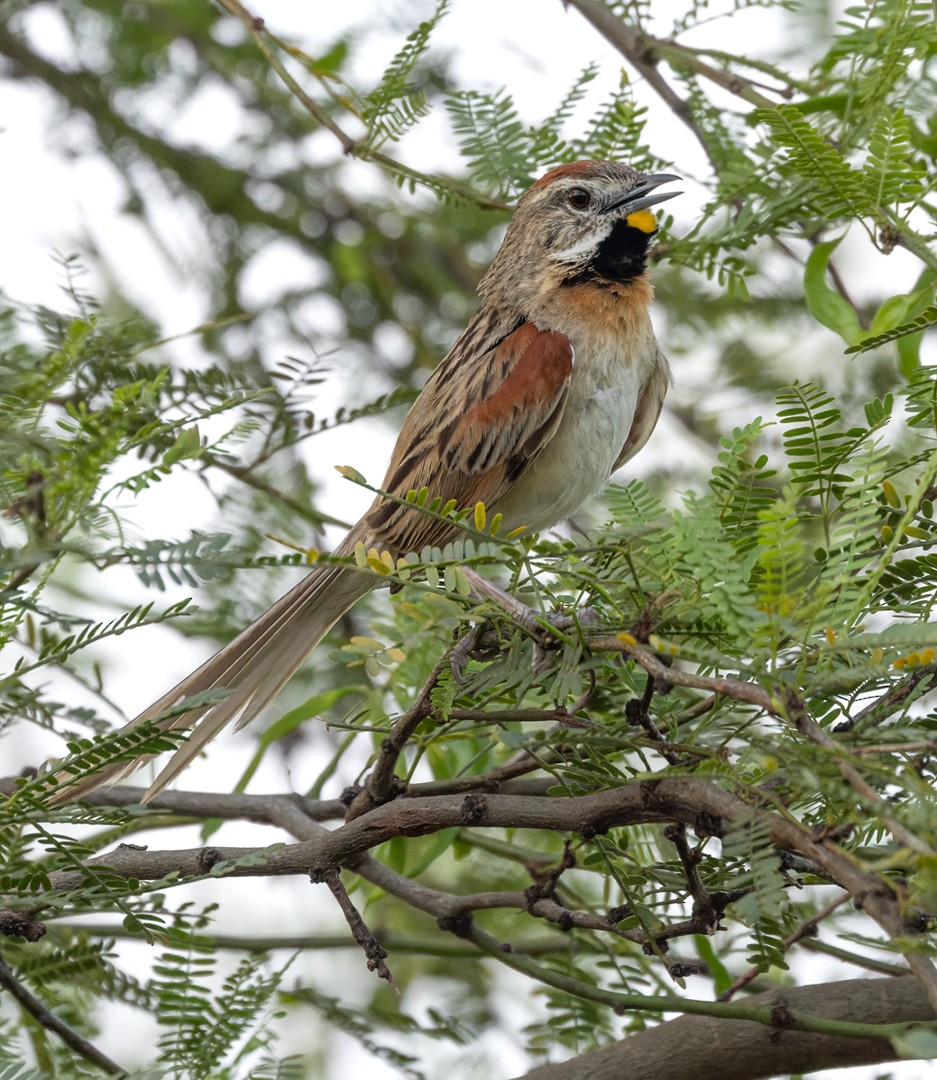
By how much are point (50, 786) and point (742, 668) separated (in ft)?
3.91

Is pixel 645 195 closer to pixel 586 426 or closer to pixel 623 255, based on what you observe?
pixel 623 255

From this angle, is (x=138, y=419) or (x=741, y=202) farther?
(x=741, y=202)

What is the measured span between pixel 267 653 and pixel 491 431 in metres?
0.90

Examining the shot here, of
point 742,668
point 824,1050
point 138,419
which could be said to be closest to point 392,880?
point 824,1050

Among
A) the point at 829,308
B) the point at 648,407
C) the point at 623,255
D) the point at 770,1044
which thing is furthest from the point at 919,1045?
the point at 623,255

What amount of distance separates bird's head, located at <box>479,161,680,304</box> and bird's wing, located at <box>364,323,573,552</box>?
0.39 metres

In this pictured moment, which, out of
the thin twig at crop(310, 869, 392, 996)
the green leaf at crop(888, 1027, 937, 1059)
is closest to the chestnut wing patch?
the thin twig at crop(310, 869, 392, 996)

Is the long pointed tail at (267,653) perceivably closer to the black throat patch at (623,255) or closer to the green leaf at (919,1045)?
the black throat patch at (623,255)

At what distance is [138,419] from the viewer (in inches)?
135

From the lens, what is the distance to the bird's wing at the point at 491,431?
393cm

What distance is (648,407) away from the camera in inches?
173

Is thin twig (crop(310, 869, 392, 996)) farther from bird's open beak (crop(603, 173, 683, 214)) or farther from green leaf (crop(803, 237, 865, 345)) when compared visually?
bird's open beak (crop(603, 173, 683, 214))

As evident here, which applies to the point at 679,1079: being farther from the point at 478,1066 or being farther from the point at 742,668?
the point at 478,1066

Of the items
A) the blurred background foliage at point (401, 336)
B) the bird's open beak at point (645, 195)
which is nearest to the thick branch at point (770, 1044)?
the blurred background foliage at point (401, 336)
